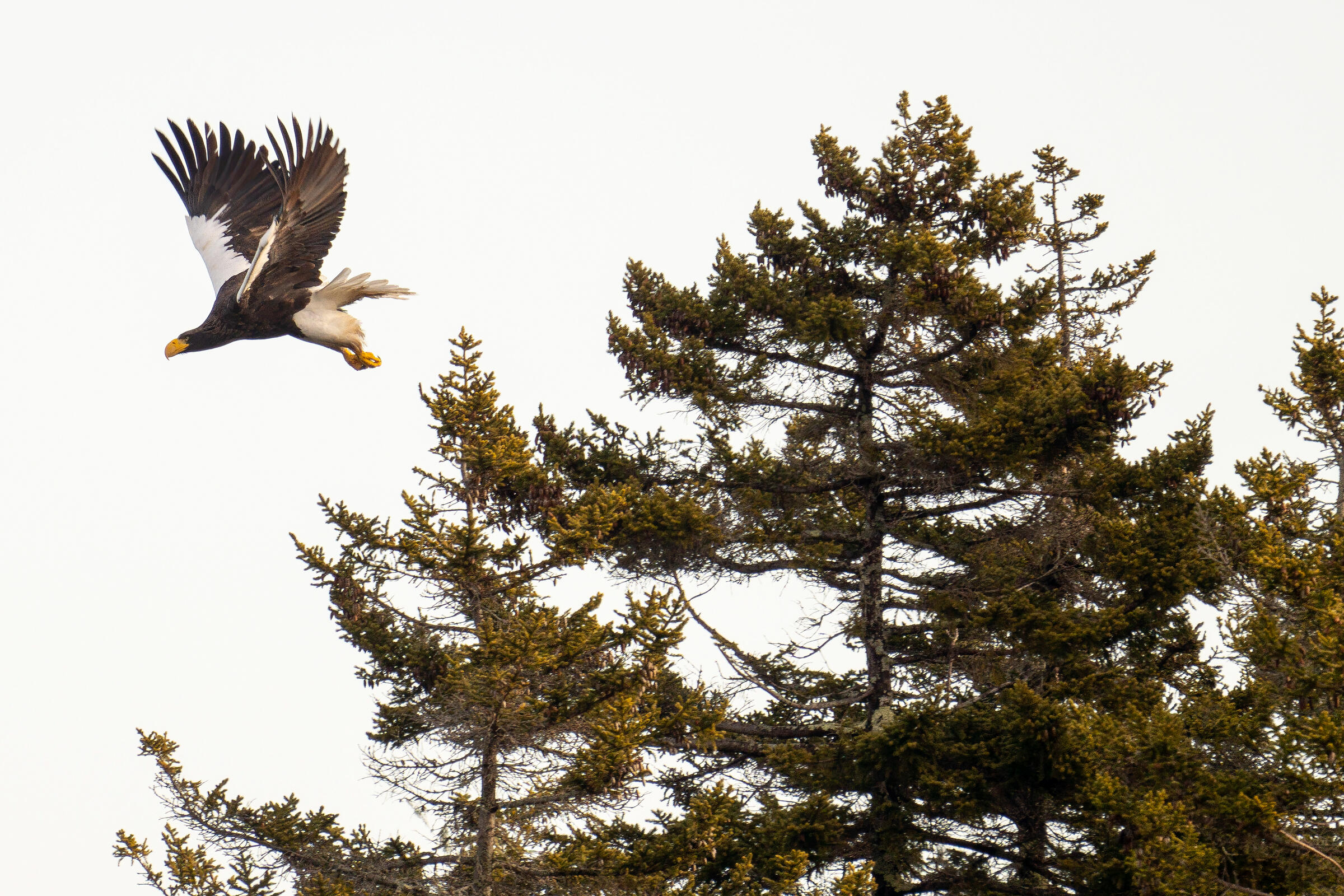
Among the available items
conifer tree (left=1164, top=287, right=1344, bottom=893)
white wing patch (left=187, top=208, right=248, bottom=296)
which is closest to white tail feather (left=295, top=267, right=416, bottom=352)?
white wing patch (left=187, top=208, right=248, bottom=296)

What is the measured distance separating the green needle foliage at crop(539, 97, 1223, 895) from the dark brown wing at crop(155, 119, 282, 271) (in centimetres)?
425

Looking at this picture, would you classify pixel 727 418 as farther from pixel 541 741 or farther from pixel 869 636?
pixel 541 741

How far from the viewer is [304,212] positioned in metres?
13.2

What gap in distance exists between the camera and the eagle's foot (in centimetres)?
1446

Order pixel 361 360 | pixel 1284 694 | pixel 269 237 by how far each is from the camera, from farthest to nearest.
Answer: pixel 361 360 → pixel 269 237 → pixel 1284 694

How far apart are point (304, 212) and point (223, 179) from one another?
12.8 feet

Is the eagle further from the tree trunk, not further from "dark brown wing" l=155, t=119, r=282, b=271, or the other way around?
the tree trunk

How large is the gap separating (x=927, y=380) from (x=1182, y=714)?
4833mm

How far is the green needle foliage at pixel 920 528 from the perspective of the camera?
43.2 feet

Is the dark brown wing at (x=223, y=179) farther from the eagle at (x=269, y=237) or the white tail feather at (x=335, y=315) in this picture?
the white tail feather at (x=335, y=315)

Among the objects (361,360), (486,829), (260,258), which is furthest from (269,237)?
Result: (486,829)

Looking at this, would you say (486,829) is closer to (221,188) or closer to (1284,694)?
(1284,694)

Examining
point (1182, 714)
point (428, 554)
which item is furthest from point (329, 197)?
point (1182, 714)

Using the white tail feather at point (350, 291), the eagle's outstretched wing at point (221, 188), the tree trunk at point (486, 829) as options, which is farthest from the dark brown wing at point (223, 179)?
the tree trunk at point (486, 829)
